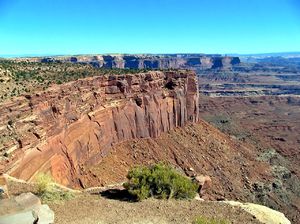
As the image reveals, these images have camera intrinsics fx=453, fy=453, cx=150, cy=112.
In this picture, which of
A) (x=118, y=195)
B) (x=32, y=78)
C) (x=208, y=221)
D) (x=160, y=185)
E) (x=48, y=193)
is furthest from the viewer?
(x=32, y=78)

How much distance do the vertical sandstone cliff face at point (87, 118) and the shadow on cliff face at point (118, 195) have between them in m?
7.74

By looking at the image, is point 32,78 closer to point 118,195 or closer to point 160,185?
point 118,195

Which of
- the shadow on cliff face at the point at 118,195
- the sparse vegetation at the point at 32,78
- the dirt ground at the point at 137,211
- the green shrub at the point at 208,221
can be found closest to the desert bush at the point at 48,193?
the dirt ground at the point at 137,211

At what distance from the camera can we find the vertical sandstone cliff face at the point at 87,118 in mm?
35562

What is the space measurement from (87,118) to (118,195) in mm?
19472

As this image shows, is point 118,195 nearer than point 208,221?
No

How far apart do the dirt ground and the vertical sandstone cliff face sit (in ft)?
29.7

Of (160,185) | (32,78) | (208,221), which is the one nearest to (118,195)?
(160,185)

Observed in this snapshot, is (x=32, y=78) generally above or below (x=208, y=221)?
above

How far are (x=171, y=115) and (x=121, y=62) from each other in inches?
5235

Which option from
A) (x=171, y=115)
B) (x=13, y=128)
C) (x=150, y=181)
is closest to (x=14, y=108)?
(x=13, y=128)

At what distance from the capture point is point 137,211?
25.3m

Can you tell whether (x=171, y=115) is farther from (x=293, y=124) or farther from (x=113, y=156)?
(x=293, y=124)

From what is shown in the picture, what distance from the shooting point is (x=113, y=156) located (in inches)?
2008
